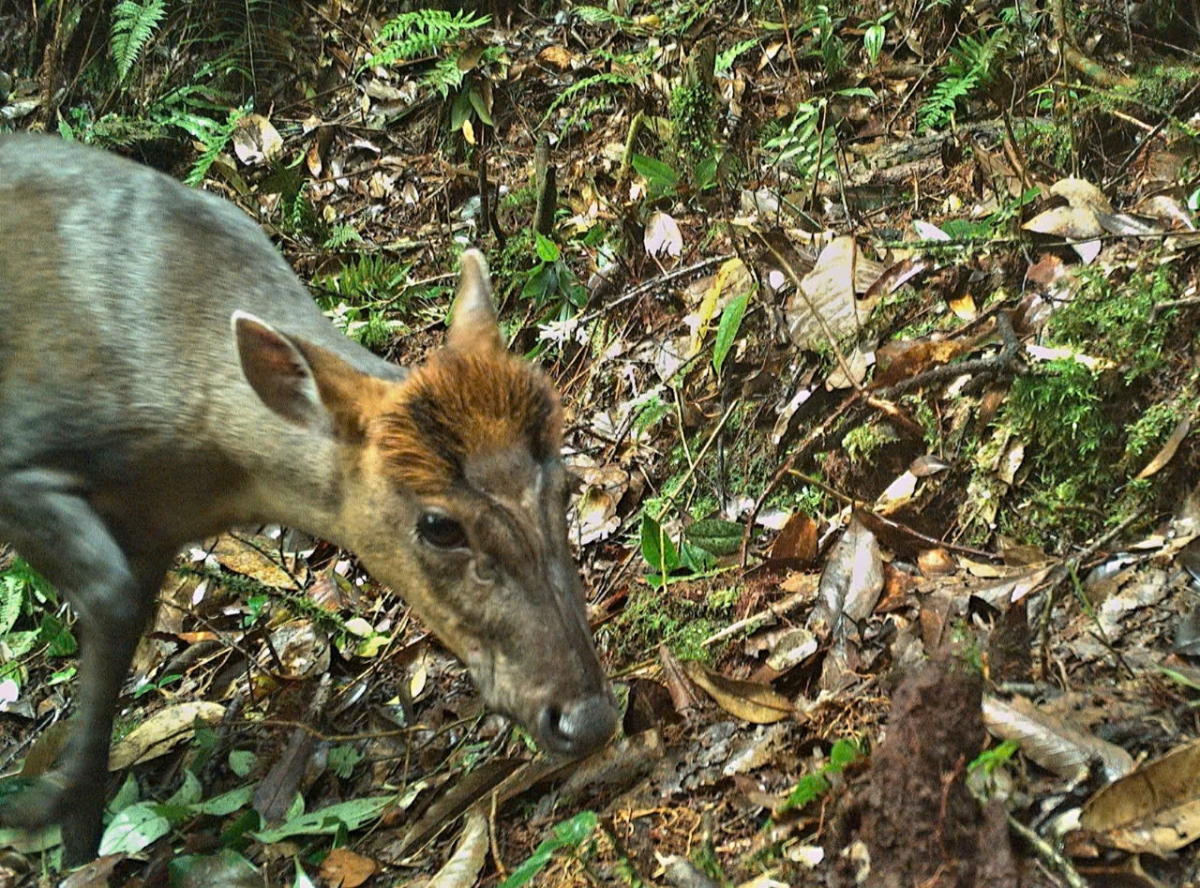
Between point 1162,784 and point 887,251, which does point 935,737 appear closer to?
point 1162,784

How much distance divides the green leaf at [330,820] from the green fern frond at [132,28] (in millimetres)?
7763

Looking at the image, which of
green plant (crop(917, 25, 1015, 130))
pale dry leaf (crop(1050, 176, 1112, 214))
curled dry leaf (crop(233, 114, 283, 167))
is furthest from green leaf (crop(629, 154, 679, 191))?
curled dry leaf (crop(233, 114, 283, 167))

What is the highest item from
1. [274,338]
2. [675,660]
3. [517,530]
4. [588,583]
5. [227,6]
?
[227,6]

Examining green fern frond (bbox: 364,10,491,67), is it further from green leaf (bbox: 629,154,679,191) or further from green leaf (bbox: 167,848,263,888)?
green leaf (bbox: 167,848,263,888)

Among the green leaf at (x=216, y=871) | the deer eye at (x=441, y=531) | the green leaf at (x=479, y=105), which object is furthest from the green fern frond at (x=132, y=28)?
the green leaf at (x=216, y=871)

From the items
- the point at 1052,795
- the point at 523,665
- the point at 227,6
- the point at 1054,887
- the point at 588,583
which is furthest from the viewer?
the point at 227,6

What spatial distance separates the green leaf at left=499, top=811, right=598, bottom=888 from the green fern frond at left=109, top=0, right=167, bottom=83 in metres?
8.82

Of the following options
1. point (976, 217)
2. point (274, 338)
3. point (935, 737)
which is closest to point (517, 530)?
point (274, 338)

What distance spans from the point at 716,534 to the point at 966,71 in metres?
3.85

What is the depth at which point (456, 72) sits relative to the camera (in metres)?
9.53

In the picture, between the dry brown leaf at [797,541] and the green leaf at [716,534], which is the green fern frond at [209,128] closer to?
the green leaf at [716,534]

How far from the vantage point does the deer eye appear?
4363 mm

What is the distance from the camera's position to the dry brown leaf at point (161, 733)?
5.68m

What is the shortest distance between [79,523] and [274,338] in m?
1.17
